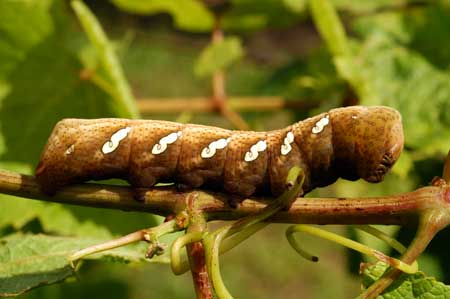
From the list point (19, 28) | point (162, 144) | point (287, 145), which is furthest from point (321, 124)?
point (19, 28)

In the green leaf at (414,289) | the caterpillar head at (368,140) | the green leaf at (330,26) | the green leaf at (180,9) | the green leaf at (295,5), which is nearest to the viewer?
the green leaf at (414,289)

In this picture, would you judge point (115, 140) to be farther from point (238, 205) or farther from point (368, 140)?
point (368, 140)

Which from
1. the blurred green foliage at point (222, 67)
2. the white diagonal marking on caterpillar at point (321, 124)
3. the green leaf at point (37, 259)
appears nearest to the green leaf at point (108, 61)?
the blurred green foliage at point (222, 67)

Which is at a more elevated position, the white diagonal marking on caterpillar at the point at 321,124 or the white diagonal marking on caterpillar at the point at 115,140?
the white diagonal marking on caterpillar at the point at 115,140

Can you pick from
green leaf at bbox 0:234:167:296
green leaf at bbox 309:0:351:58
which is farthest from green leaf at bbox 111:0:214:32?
green leaf at bbox 0:234:167:296

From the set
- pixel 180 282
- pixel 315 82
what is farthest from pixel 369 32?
pixel 180 282

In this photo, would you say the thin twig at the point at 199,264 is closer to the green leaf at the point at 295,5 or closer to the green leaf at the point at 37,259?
the green leaf at the point at 37,259
